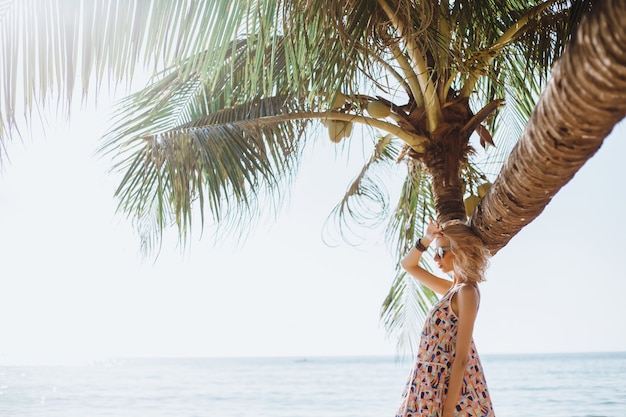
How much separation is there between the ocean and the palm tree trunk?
18557mm

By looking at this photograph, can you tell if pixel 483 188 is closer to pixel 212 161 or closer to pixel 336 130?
pixel 336 130

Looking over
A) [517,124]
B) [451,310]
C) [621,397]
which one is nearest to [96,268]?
[621,397]

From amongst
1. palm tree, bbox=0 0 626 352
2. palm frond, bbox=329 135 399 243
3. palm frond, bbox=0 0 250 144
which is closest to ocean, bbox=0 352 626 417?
palm frond, bbox=329 135 399 243

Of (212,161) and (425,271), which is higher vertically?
(212,161)

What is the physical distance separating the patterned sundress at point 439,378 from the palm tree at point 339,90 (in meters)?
0.47

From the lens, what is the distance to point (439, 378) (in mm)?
3164

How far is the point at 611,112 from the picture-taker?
189 centimetres

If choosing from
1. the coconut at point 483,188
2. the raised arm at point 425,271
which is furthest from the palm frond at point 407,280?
the raised arm at point 425,271

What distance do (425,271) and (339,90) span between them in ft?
3.60

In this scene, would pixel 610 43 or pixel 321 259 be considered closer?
pixel 610 43

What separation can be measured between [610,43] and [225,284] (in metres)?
40.4

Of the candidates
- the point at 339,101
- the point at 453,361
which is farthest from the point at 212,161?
the point at 453,361

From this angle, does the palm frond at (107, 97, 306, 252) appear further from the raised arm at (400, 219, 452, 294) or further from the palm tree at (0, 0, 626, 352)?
the raised arm at (400, 219, 452, 294)

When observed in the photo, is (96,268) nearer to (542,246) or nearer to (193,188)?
(542,246)
